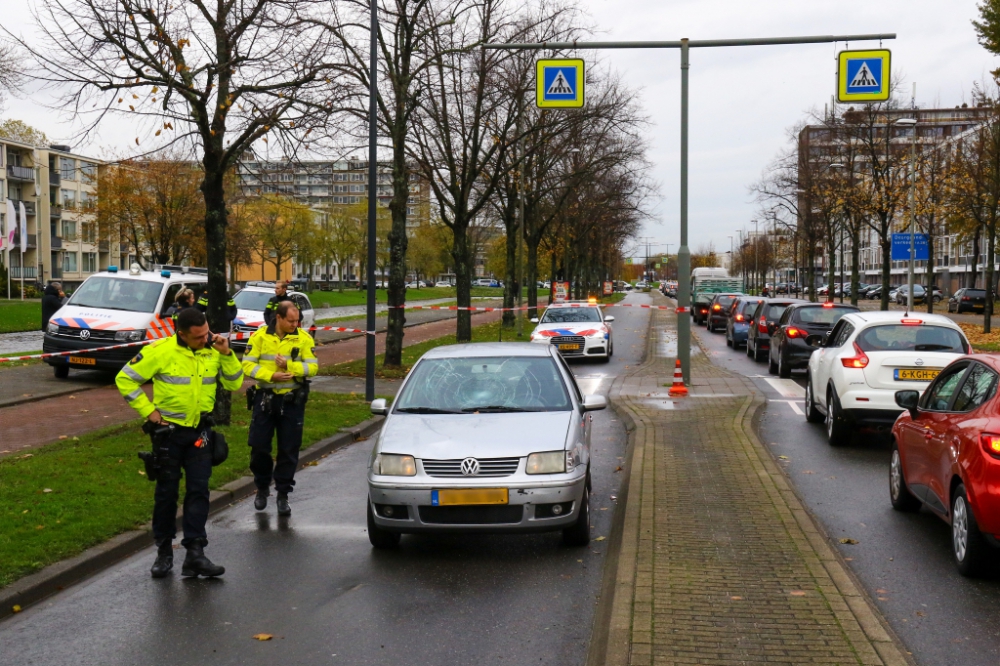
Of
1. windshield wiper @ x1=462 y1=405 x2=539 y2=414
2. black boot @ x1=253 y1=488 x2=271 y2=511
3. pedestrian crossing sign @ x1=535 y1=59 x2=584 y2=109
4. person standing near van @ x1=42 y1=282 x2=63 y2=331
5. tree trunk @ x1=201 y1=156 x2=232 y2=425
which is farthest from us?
person standing near van @ x1=42 y1=282 x2=63 y2=331

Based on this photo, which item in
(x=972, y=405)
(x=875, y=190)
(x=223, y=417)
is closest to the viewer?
(x=972, y=405)

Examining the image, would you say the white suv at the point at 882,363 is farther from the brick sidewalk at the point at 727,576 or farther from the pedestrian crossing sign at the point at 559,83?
the pedestrian crossing sign at the point at 559,83

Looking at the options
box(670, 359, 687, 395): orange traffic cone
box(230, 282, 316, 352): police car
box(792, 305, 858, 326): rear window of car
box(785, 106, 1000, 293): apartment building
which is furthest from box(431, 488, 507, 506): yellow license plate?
box(785, 106, 1000, 293): apartment building

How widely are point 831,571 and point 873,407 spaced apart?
19.2 feet

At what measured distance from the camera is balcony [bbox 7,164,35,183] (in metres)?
77.4

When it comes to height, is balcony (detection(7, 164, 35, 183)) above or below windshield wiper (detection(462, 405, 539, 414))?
above

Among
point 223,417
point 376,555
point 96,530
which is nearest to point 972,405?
point 376,555

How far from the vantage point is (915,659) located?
189 inches

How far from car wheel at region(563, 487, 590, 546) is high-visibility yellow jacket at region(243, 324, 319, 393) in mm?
2578

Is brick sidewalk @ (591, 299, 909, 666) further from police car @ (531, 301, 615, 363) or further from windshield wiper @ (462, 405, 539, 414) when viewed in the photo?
police car @ (531, 301, 615, 363)

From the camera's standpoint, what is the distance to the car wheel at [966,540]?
20.0 ft

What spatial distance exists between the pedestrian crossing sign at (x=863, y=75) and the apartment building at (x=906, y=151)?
24191 millimetres

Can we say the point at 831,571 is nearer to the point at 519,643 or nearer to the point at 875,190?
the point at 519,643

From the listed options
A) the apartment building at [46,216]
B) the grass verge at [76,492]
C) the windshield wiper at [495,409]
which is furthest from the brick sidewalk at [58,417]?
the apartment building at [46,216]
